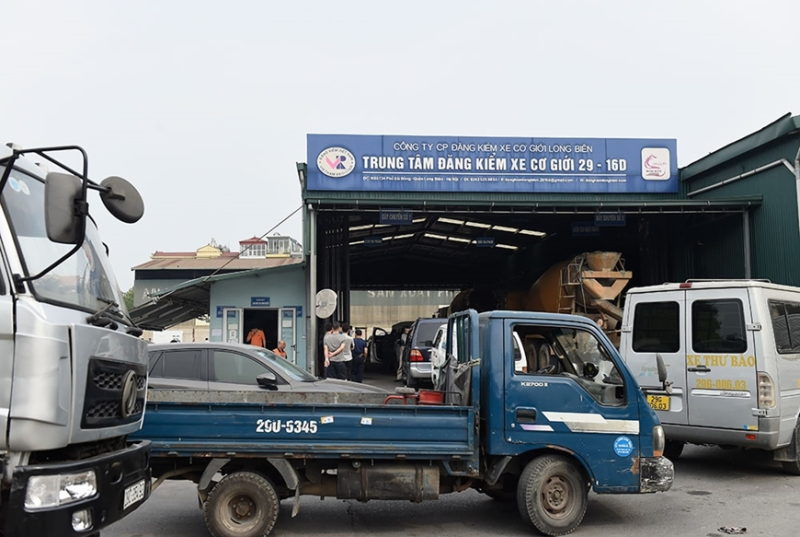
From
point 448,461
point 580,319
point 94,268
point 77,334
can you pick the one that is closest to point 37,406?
point 77,334

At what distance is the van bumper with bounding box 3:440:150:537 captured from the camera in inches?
137

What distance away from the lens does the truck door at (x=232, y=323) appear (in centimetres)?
2133

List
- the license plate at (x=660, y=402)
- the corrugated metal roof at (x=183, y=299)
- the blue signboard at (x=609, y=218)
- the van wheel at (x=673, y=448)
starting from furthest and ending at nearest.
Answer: the corrugated metal roof at (x=183, y=299)
the blue signboard at (x=609, y=218)
the van wheel at (x=673, y=448)
the license plate at (x=660, y=402)

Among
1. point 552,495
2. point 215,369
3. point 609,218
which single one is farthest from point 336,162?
point 552,495

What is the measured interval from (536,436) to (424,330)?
11.1 meters

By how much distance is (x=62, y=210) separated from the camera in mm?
3650

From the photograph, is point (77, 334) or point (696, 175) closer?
point (77, 334)

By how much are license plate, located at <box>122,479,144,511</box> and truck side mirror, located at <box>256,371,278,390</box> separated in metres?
3.91

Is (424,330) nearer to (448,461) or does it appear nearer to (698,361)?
(698,361)

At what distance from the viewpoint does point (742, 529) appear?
21.6ft

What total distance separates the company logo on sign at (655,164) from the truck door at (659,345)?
12362mm

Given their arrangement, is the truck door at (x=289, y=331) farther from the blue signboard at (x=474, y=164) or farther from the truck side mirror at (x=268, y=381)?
the truck side mirror at (x=268, y=381)

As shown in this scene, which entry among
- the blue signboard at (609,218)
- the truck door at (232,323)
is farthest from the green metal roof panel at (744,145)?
the truck door at (232,323)

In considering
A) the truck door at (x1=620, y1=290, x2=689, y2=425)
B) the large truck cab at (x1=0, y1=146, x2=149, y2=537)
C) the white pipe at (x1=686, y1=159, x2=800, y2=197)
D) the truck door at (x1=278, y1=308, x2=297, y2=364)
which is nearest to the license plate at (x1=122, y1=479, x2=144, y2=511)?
the large truck cab at (x1=0, y1=146, x2=149, y2=537)
